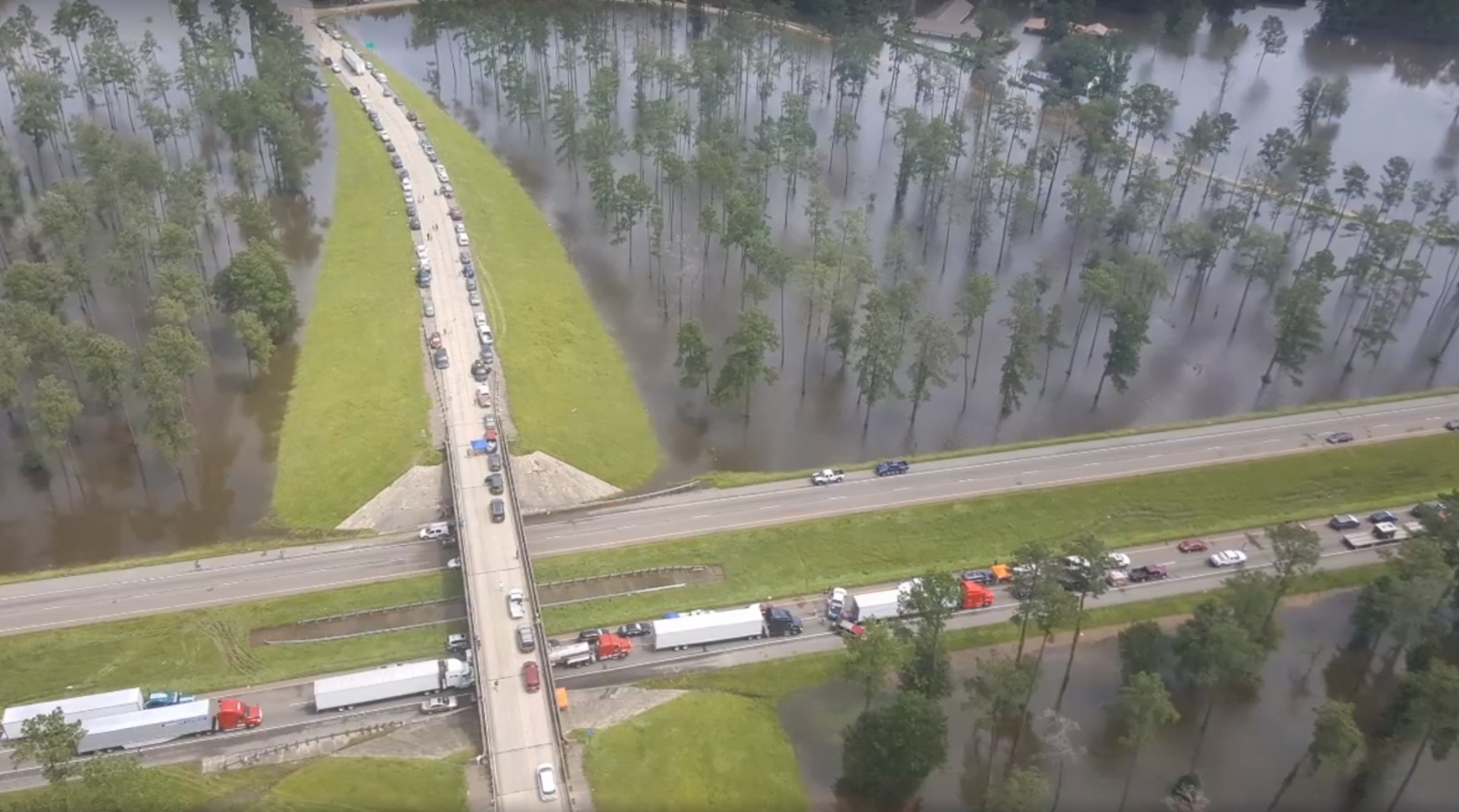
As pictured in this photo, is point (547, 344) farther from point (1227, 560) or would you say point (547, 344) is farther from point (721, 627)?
point (1227, 560)

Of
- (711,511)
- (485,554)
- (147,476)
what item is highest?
(485,554)

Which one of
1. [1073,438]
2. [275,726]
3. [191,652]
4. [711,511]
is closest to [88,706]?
[191,652]

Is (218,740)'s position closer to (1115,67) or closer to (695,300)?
(695,300)

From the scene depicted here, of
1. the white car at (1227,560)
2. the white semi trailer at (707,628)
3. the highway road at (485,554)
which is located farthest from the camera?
the white car at (1227,560)

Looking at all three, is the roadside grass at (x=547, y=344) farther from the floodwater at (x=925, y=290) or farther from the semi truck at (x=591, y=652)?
the semi truck at (x=591, y=652)

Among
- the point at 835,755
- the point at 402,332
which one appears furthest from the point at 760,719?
the point at 402,332

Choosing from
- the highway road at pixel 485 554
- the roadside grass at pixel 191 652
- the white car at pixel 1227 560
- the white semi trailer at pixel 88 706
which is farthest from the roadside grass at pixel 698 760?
the white car at pixel 1227 560

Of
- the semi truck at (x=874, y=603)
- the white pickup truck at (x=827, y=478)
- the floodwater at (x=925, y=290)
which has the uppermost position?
the floodwater at (x=925, y=290)

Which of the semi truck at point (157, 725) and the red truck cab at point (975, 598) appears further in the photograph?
the red truck cab at point (975, 598)

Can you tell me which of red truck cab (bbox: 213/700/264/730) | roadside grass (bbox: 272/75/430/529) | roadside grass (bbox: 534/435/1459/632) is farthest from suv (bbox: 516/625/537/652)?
roadside grass (bbox: 272/75/430/529)
